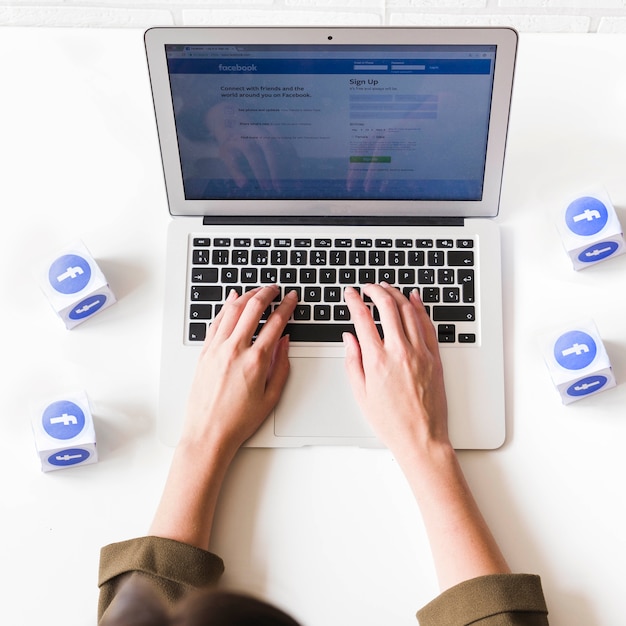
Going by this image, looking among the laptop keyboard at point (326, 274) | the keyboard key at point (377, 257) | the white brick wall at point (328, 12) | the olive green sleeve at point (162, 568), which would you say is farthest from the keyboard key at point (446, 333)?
the white brick wall at point (328, 12)

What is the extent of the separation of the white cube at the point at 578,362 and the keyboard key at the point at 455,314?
0.31 feet

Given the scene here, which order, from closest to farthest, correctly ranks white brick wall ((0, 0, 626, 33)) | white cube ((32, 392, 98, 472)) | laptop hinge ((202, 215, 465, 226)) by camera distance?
white cube ((32, 392, 98, 472)) < laptop hinge ((202, 215, 465, 226)) < white brick wall ((0, 0, 626, 33))

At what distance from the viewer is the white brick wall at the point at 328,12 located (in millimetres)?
1201

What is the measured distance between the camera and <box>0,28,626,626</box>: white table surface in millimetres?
864

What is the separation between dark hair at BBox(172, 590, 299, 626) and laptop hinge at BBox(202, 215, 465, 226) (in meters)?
0.47

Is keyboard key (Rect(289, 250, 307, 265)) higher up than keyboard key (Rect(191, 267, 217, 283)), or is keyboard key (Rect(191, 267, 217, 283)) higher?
keyboard key (Rect(289, 250, 307, 265))

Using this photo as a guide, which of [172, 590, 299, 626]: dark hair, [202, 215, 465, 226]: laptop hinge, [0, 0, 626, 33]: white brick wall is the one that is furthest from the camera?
[0, 0, 626, 33]: white brick wall

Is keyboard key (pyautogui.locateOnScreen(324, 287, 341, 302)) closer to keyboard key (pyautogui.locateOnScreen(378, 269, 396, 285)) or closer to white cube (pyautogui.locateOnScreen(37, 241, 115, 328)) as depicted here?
keyboard key (pyautogui.locateOnScreen(378, 269, 396, 285))

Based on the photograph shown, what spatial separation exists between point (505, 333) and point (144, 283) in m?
0.45

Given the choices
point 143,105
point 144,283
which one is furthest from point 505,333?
point 143,105

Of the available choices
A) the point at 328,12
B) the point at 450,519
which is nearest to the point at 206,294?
the point at 450,519

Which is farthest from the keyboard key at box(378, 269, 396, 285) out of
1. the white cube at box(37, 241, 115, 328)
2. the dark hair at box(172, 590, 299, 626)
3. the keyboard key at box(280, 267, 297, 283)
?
the dark hair at box(172, 590, 299, 626)

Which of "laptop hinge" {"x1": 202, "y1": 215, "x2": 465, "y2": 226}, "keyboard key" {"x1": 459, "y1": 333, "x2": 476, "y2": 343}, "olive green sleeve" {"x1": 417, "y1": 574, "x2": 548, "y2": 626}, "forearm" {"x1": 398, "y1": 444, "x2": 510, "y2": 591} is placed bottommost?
"olive green sleeve" {"x1": 417, "y1": 574, "x2": 548, "y2": 626}

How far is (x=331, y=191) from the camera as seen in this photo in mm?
969
